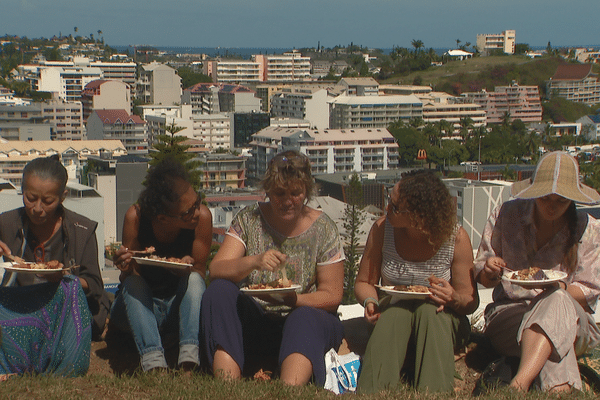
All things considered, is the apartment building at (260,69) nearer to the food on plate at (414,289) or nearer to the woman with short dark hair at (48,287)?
the woman with short dark hair at (48,287)

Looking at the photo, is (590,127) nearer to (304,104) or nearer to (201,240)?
(304,104)

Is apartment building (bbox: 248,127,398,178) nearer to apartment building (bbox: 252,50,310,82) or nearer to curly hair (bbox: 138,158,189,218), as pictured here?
curly hair (bbox: 138,158,189,218)

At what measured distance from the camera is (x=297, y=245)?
308cm

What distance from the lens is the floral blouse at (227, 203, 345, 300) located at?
10.1ft

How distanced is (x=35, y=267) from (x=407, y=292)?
1.44 m

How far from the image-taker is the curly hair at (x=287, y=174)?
118 inches

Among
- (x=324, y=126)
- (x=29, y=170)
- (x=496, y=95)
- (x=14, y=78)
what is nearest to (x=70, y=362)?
(x=29, y=170)

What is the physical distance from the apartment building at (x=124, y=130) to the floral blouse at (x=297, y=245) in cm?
6058

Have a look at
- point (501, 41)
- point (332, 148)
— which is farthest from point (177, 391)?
point (501, 41)

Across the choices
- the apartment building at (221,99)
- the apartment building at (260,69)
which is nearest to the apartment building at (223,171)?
the apartment building at (221,99)

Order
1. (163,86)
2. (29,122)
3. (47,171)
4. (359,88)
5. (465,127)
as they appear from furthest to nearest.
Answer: (163,86) → (359,88) → (465,127) → (29,122) → (47,171)

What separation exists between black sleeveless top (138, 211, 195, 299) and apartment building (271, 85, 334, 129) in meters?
68.7

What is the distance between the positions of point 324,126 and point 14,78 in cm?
5194

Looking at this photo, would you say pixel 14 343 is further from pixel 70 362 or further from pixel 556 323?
pixel 556 323
